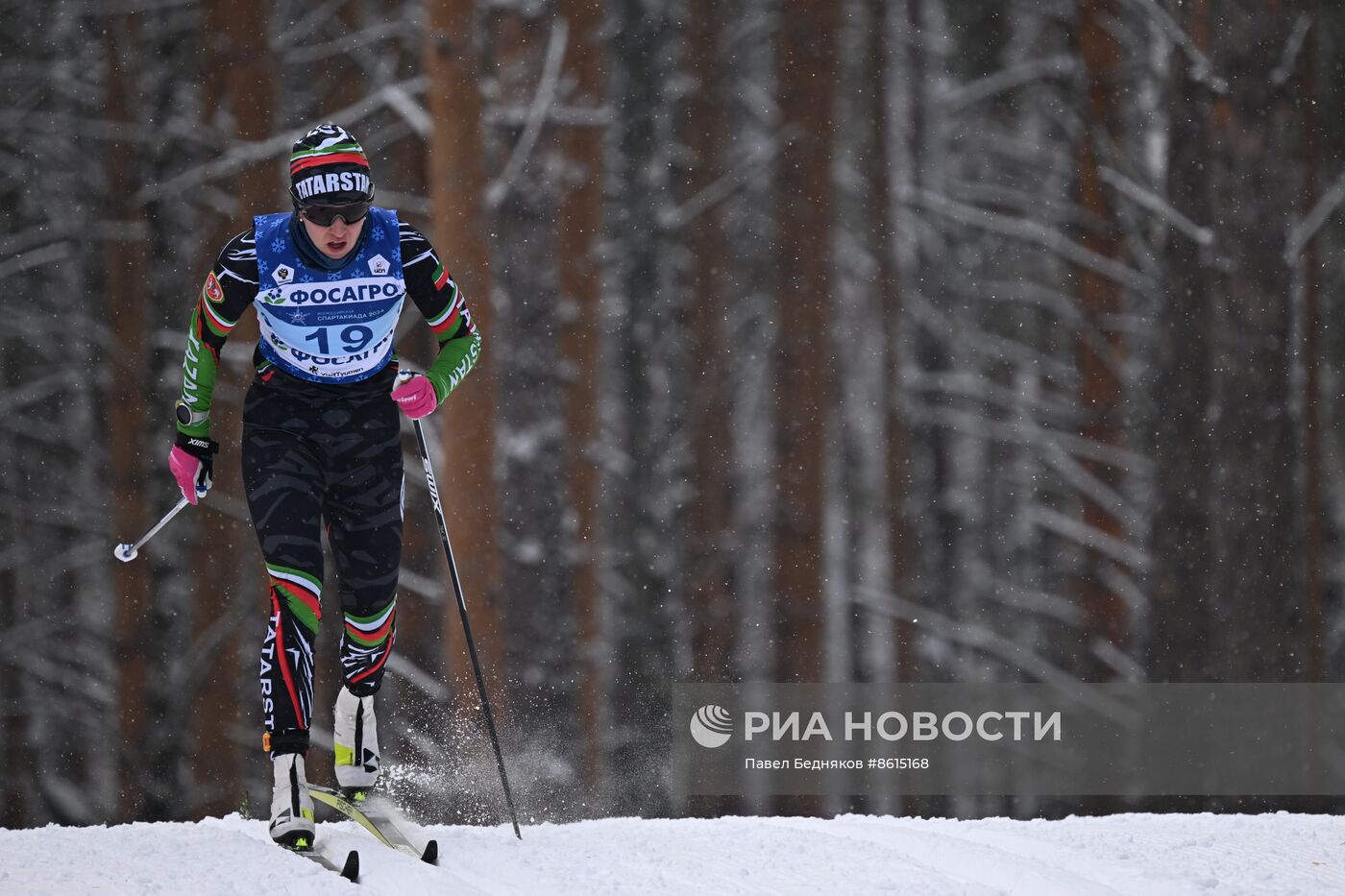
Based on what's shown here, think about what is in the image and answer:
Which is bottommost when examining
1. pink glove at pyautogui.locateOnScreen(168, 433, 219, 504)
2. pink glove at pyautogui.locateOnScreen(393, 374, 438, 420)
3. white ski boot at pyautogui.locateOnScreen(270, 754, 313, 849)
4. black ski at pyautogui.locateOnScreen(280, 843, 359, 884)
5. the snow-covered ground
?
the snow-covered ground

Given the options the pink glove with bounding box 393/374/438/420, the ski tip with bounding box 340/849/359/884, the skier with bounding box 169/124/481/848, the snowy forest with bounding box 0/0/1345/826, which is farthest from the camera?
the snowy forest with bounding box 0/0/1345/826

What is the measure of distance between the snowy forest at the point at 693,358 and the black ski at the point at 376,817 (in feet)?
1.25

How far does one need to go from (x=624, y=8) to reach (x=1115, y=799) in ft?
9.50

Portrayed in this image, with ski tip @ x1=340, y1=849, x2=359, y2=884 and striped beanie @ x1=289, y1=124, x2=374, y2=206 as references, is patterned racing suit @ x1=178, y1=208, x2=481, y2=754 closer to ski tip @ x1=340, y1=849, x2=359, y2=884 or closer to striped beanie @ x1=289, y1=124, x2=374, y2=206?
striped beanie @ x1=289, y1=124, x2=374, y2=206

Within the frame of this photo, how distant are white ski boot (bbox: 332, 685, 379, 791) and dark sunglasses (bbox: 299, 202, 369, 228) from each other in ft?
4.09

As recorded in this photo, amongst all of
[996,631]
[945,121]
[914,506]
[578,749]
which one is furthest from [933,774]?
[945,121]

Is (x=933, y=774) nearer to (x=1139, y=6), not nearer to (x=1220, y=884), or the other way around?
(x=1220, y=884)

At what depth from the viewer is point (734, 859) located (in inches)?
134

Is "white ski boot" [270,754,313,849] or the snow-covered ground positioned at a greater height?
"white ski boot" [270,754,313,849]

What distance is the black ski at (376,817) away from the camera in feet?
10.6

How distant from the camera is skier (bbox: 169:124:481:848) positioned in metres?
3.14

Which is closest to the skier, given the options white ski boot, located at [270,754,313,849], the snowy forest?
white ski boot, located at [270,754,313,849]

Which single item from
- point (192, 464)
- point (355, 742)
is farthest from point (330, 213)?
point (355, 742)

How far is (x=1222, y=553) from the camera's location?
4.11m
